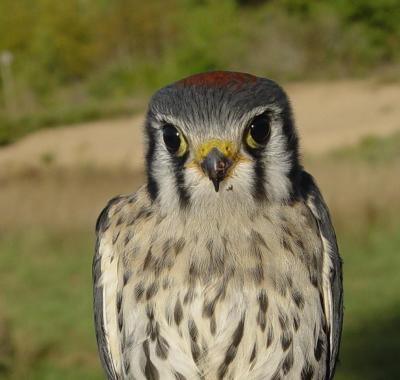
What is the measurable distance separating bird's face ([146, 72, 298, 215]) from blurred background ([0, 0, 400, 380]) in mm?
447

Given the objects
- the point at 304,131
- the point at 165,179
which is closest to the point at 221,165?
the point at 165,179

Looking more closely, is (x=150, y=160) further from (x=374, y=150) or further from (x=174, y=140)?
(x=374, y=150)

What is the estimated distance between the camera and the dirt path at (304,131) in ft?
56.7

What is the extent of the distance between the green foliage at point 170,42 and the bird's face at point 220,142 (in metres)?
18.6

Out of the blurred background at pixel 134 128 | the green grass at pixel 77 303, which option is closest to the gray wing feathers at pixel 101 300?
the blurred background at pixel 134 128

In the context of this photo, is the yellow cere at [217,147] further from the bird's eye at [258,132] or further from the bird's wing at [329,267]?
the bird's wing at [329,267]

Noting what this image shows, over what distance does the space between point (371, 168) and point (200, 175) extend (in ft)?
31.5

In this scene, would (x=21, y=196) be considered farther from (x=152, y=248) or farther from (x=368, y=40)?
(x=368, y=40)

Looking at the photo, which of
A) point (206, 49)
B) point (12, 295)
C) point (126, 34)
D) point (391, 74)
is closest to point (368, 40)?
point (391, 74)

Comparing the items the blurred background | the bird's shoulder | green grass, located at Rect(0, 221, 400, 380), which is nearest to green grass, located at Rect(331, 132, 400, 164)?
the blurred background

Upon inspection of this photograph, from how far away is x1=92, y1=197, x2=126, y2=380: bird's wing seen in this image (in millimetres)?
3164

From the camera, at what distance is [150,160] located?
2.91m

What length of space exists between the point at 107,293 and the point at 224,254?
1.55ft

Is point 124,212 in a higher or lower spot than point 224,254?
higher
